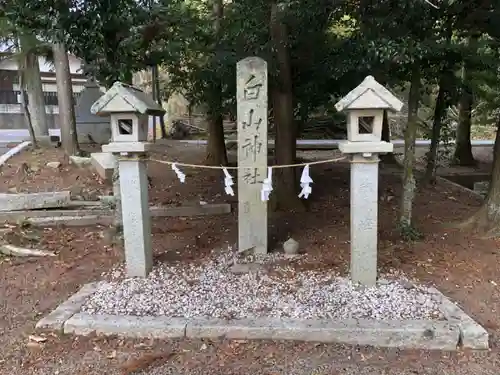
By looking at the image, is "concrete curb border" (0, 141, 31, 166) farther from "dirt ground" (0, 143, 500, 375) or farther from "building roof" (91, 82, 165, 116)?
"building roof" (91, 82, 165, 116)

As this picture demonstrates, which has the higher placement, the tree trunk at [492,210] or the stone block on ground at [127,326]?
the tree trunk at [492,210]

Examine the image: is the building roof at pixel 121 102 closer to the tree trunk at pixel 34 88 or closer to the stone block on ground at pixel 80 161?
the stone block on ground at pixel 80 161

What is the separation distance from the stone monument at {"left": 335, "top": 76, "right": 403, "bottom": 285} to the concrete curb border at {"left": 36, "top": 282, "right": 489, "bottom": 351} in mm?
799

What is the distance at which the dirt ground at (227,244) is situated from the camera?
3.29 m

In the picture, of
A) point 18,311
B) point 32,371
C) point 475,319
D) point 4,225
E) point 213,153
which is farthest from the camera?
point 213,153

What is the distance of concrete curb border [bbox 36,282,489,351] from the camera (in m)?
3.48

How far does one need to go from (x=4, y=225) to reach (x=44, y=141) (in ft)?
19.7

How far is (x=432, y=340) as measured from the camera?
3.47m

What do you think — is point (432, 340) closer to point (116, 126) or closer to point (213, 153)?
point (116, 126)

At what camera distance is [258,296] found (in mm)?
4215

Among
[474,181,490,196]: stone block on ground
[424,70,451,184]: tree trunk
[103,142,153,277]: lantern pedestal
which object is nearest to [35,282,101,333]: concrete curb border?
[103,142,153,277]: lantern pedestal

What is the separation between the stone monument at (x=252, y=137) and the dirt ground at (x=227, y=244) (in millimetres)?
755

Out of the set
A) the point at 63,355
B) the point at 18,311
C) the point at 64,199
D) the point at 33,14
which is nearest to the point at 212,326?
the point at 63,355

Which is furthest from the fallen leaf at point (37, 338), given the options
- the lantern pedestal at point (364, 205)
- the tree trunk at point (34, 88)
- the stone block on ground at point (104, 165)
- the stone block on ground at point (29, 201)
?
the tree trunk at point (34, 88)
